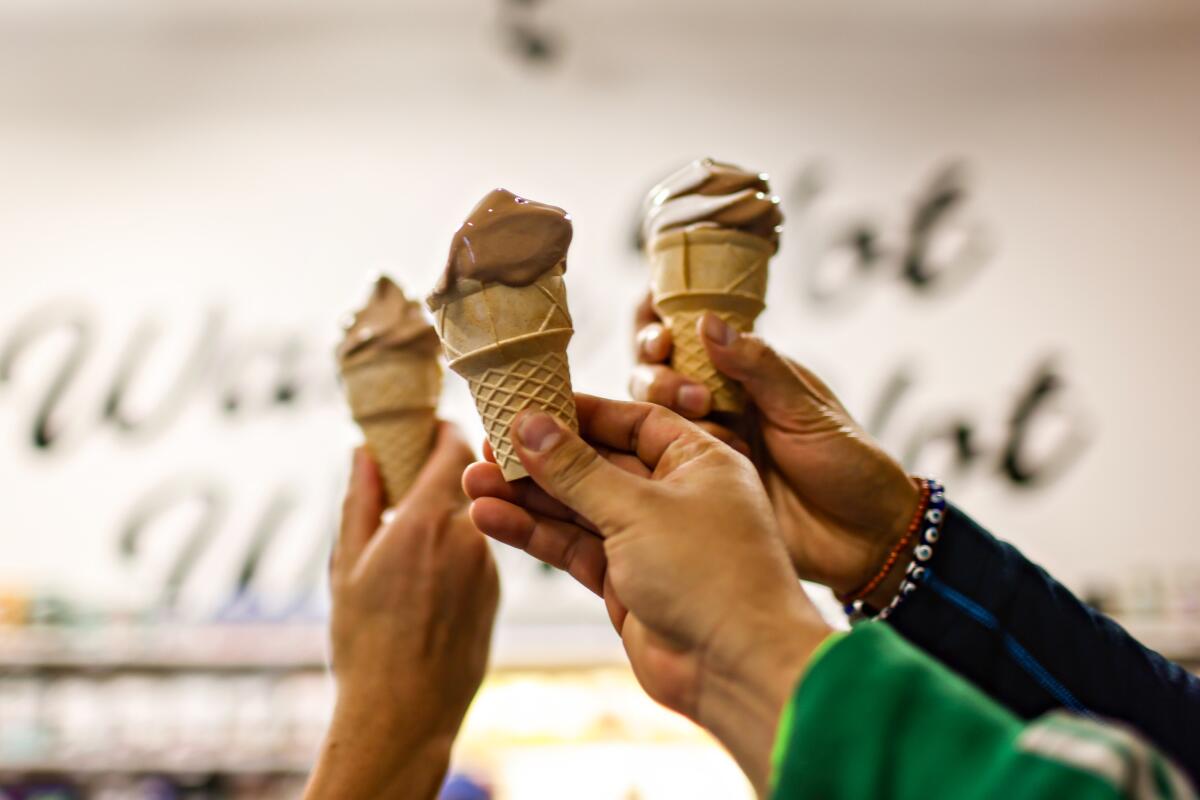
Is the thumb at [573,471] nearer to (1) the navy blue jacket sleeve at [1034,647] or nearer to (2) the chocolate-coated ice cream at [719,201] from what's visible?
(2) the chocolate-coated ice cream at [719,201]

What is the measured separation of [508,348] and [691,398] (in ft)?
0.90

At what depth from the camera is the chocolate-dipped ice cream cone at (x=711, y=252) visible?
1114 mm

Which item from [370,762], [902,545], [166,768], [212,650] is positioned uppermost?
[902,545]

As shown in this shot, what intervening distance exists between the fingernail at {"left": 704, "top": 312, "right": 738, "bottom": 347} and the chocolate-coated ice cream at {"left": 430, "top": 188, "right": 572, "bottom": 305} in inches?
10.0

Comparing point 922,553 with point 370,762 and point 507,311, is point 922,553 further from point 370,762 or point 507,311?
point 370,762

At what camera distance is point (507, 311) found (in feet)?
3.02

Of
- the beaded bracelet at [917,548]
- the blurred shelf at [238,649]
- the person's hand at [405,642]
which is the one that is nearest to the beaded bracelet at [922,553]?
the beaded bracelet at [917,548]

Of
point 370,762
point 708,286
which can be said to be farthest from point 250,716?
point 708,286

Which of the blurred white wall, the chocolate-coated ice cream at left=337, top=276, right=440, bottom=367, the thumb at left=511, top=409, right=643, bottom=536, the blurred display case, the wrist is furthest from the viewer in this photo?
the blurred white wall

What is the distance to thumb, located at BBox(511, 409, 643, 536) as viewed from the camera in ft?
2.50

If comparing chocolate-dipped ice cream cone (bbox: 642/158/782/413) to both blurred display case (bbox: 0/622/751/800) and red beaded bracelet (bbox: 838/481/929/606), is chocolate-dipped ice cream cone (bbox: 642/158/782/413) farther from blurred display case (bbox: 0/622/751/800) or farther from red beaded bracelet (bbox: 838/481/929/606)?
blurred display case (bbox: 0/622/751/800)

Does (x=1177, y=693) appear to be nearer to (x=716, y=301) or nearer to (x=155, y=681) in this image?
(x=716, y=301)

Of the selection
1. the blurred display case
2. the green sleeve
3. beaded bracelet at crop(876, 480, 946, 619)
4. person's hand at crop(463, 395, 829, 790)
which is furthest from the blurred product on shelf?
the green sleeve

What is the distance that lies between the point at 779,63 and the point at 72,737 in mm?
4238
